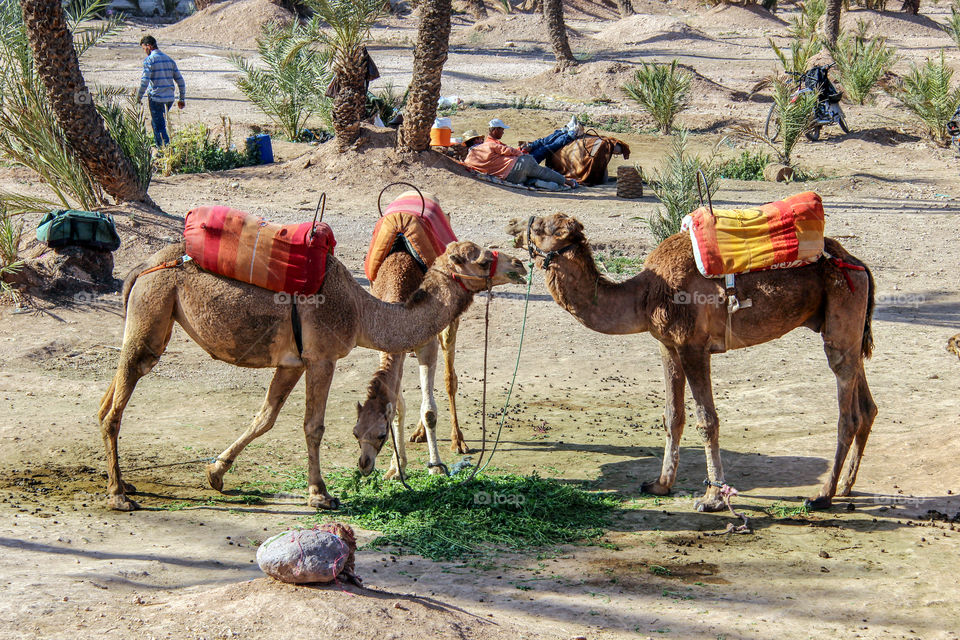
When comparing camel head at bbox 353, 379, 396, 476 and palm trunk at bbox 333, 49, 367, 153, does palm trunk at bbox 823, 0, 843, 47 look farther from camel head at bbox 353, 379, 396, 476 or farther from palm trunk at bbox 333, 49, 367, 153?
camel head at bbox 353, 379, 396, 476

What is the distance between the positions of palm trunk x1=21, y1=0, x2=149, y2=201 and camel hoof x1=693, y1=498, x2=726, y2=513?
380 inches

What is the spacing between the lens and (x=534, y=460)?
805 centimetres

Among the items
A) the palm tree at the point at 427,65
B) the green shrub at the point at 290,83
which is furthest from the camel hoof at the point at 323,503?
the green shrub at the point at 290,83

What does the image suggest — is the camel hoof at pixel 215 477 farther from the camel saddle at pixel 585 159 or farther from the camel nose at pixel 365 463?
the camel saddle at pixel 585 159

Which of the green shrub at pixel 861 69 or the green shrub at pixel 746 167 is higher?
the green shrub at pixel 861 69

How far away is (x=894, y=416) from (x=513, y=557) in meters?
4.33

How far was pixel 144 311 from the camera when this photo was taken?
6.56 metres

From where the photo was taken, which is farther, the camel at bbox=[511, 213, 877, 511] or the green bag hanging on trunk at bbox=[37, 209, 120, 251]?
the green bag hanging on trunk at bbox=[37, 209, 120, 251]

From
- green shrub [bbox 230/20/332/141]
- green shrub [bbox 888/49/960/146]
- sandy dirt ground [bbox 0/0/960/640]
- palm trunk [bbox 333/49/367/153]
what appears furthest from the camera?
green shrub [bbox 888/49/960/146]

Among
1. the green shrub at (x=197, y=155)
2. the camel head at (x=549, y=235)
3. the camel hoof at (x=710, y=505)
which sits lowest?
the camel hoof at (x=710, y=505)

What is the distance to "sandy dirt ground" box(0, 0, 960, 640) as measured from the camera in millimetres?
4938

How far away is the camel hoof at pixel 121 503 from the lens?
657 cm

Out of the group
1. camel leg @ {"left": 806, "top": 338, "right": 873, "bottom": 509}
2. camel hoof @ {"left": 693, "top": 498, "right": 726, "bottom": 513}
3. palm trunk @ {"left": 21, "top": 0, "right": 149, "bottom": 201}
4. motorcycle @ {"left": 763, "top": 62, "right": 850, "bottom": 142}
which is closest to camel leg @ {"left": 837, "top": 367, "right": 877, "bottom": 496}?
camel leg @ {"left": 806, "top": 338, "right": 873, "bottom": 509}

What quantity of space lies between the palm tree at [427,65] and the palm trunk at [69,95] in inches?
204
